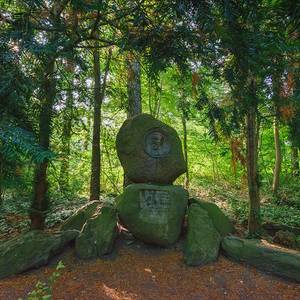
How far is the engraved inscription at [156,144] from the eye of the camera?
6000mm

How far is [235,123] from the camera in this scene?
197 inches

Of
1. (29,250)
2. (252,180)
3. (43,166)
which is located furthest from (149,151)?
(29,250)

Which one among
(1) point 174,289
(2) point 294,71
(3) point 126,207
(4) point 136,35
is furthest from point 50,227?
(2) point 294,71

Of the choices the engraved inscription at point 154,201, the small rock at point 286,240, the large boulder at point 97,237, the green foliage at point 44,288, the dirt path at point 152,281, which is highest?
the engraved inscription at point 154,201

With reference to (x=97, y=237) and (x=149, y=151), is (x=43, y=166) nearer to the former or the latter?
(x=97, y=237)

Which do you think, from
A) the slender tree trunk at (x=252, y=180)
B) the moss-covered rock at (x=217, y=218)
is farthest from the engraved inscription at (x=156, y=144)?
the slender tree trunk at (x=252, y=180)

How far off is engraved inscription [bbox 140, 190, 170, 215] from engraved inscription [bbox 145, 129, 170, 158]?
72cm

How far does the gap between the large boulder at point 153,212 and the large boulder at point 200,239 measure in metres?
0.23

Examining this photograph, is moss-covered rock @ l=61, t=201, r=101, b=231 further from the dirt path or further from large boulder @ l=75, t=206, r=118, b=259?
the dirt path

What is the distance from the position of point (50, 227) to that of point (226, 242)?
385cm

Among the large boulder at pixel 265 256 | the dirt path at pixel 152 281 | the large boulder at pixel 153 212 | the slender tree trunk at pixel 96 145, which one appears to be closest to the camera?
the dirt path at pixel 152 281

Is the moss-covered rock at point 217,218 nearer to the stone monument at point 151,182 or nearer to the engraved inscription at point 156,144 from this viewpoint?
the stone monument at point 151,182

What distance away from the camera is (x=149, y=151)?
599 centimetres

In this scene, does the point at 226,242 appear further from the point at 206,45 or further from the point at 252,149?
the point at 206,45
